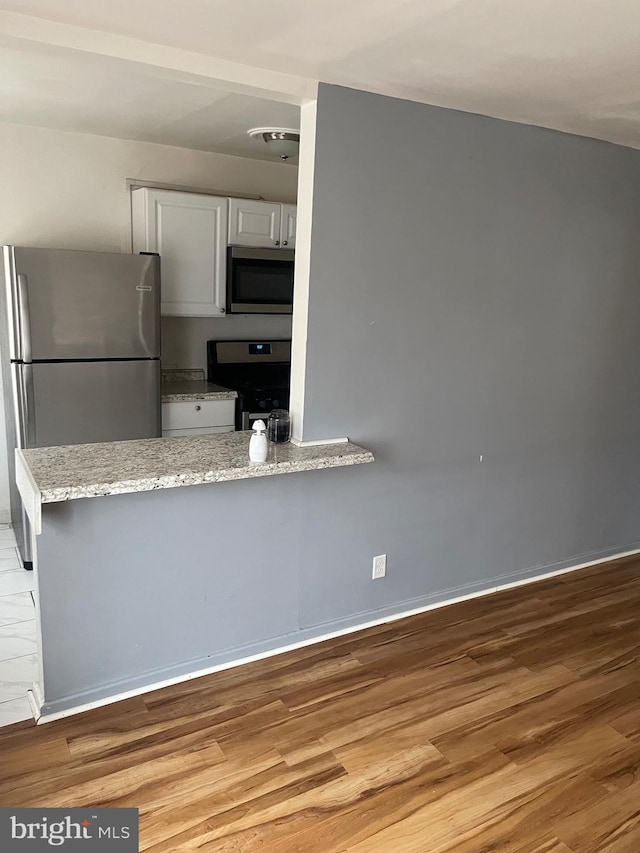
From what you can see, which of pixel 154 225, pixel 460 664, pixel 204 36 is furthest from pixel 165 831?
pixel 154 225

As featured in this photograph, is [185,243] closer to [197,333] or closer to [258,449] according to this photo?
[197,333]

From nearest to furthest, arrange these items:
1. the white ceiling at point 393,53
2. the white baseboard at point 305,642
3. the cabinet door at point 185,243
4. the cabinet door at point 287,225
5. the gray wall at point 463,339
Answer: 1. the white ceiling at point 393,53
2. the white baseboard at point 305,642
3. the gray wall at point 463,339
4. the cabinet door at point 185,243
5. the cabinet door at point 287,225

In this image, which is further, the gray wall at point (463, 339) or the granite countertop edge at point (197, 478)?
the gray wall at point (463, 339)

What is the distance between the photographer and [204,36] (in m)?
1.95

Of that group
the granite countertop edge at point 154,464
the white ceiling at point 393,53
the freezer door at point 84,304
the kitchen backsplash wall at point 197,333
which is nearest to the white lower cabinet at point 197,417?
the freezer door at point 84,304

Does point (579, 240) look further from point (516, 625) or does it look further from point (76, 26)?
point (76, 26)

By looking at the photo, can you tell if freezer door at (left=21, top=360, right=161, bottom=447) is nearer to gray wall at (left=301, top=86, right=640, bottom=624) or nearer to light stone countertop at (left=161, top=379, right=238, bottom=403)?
light stone countertop at (left=161, top=379, right=238, bottom=403)

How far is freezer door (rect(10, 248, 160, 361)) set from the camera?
3.12 meters

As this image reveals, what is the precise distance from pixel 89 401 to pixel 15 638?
3.82 ft

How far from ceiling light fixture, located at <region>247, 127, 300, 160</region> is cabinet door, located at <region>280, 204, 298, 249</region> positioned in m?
0.43

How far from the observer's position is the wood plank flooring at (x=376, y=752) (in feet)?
6.29

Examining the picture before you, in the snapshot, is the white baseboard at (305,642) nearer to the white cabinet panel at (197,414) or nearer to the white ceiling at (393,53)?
the white cabinet panel at (197,414)

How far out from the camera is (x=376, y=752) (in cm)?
222

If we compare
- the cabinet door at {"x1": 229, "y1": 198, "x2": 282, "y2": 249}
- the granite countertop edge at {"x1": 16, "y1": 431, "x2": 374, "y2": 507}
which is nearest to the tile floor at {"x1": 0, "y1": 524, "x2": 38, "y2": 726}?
the granite countertop edge at {"x1": 16, "y1": 431, "x2": 374, "y2": 507}
